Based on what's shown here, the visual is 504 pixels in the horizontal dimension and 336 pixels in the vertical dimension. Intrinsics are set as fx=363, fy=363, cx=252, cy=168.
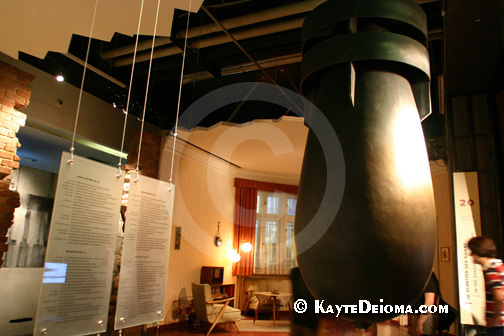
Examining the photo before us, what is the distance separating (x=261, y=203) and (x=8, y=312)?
→ 20.5 ft

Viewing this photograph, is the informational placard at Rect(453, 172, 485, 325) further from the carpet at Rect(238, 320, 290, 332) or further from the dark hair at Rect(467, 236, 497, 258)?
the carpet at Rect(238, 320, 290, 332)

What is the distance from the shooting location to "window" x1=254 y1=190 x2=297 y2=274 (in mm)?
9727

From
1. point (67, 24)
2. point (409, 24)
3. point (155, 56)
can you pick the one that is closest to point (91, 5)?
point (67, 24)

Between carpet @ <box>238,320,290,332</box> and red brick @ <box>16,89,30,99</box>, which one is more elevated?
red brick @ <box>16,89,30,99</box>

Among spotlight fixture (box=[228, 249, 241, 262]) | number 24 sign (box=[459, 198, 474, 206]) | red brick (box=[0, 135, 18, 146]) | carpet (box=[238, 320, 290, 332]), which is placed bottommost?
carpet (box=[238, 320, 290, 332])

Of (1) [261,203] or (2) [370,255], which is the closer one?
(2) [370,255]

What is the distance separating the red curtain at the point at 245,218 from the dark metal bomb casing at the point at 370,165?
9150mm

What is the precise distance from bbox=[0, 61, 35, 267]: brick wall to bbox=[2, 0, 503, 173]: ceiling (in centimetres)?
70

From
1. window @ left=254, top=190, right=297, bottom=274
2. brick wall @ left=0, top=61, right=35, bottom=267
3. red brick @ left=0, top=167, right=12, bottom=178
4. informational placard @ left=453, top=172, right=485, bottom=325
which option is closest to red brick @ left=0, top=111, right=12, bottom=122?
brick wall @ left=0, top=61, right=35, bottom=267

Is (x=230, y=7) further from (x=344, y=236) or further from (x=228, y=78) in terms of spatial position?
(x=344, y=236)

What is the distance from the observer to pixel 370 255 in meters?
0.37

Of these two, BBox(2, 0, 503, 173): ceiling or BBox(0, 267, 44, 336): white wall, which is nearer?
BBox(2, 0, 503, 173): ceiling

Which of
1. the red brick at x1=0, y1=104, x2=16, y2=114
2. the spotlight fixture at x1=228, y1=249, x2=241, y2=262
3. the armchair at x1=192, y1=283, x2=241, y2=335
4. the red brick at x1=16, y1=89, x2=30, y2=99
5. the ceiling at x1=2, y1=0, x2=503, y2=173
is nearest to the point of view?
the ceiling at x1=2, y1=0, x2=503, y2=173

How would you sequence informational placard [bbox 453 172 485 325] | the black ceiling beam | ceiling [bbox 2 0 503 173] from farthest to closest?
the black ceiling beam
informational placard [bbox 453 172 485 325]
ceiling [bbox 2 0 503 173]
